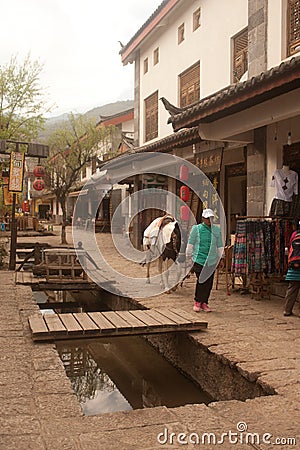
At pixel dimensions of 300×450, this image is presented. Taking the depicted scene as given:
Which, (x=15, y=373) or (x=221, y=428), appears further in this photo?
(x=15, y=373)

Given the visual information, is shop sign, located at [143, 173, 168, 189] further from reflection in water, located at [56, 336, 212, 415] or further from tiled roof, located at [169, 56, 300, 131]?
reflection in water, located at [56, 336, 212, 415]

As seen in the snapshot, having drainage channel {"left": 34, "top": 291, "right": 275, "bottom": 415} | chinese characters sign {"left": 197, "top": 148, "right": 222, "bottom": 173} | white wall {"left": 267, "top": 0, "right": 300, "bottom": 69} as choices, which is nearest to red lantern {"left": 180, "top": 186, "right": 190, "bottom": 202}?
chinese characters sign {"left": 197, "top": 148, "right": 222, "bottom": 173}

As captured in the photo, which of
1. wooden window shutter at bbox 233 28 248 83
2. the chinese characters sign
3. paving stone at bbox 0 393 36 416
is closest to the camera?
paving stone at bbox 0 393 36 416

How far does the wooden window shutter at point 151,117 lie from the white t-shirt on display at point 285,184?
944cm

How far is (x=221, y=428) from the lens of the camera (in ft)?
11.9

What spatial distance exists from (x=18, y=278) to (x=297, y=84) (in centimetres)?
782

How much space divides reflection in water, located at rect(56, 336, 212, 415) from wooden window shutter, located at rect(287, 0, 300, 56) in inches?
251

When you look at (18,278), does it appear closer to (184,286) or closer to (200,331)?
(184,286)

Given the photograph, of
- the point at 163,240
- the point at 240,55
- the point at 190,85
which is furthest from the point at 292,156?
the point at 190,85

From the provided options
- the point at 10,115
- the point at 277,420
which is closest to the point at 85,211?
the point at 10,115

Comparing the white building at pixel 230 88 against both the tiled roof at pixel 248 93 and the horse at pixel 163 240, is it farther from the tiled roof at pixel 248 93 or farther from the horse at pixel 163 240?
the horse at pixel 163 240

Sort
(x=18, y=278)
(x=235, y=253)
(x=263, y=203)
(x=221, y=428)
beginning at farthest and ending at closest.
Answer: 1. (x=18, y=278)
2. (x=263, y=203)
3. (x=235, y=253)
4. (x=221, y=428)

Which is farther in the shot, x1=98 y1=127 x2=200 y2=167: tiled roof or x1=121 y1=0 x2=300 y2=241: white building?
x1=98 y1=127 x2=200 y2=167: tiled roof

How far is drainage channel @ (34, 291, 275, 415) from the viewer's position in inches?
217
